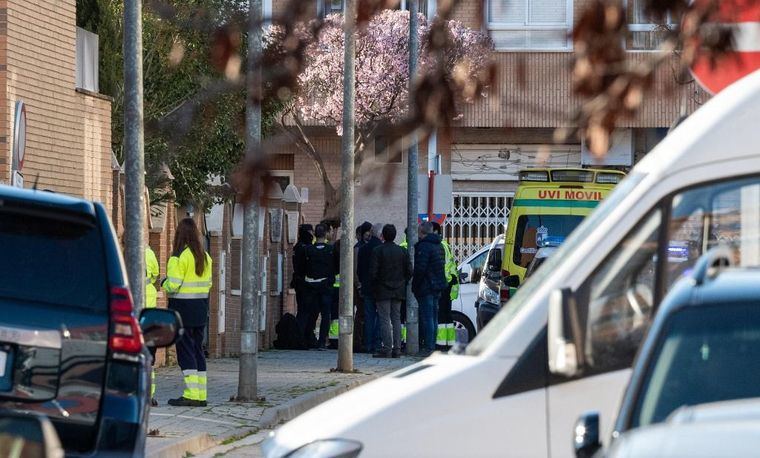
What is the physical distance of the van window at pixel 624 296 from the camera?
5.99 meters

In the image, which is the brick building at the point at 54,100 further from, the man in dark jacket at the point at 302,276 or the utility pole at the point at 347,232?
the man in dark jacket at the point at 302,276

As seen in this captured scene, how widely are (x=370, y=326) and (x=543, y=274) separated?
2116 cm

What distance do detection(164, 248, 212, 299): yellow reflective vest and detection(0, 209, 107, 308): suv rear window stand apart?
8.84m

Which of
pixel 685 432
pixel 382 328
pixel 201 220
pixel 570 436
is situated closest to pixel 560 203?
pixel 382 328

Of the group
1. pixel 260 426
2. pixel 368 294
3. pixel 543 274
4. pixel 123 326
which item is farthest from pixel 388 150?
pixel 368 294

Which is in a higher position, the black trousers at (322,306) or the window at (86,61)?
the window at (86,61)

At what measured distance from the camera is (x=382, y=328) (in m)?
26.2

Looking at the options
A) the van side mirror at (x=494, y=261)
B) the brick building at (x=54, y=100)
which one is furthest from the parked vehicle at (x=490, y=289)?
the brick building at (x=54, y=100)

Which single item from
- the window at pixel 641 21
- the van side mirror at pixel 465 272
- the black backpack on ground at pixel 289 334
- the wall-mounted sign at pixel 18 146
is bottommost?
the black backpack on ground at pixel 289 334

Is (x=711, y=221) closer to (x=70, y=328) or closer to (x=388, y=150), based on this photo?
(x=388, y=150)

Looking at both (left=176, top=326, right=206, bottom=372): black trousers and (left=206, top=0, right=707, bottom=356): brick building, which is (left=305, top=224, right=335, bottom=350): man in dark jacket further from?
(left=176, top=326, right=206, bottom=372): black trousers

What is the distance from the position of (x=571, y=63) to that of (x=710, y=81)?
3230 millimetres

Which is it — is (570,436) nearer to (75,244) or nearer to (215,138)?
(75,244)

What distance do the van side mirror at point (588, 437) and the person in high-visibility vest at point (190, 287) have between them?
11.8 metres
